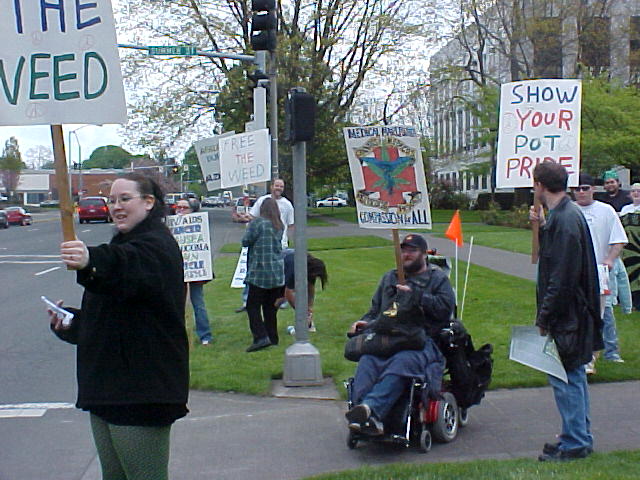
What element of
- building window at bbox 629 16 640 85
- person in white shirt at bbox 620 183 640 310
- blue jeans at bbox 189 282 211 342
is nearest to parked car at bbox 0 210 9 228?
building window at bbox 629 16 640 85

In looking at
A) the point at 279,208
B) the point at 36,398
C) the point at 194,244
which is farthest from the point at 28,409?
the point at 279,208

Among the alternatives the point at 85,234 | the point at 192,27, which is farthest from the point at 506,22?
the point at 85,234

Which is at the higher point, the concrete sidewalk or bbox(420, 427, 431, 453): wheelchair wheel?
bbox(420, 427, 431, 453): wheelchair wheel

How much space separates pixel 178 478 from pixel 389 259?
1711 cm

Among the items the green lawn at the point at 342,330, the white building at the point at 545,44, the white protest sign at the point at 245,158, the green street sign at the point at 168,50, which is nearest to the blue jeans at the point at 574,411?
the green lawn at the point at 342,330

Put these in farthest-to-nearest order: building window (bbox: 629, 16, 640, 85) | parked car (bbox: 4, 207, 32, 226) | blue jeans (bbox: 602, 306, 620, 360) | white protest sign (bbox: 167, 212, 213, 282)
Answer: parked car (bbox: 4, 207, 32, 226), building window (bbox: 629, 16, 640, 85), white protest sign (bbox: 167, 212, 213, 282), blue jeans (bbox: 602, 306, 620, 360)

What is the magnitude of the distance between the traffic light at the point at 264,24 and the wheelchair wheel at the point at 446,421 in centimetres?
755

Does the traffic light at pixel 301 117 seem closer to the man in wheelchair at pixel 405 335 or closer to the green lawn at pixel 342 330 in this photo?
the man in wheelchair at pixel 405 335

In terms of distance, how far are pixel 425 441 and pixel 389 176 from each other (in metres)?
2.13

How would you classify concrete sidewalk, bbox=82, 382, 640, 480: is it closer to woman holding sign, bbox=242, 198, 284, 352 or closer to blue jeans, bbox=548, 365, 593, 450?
blue jeans, bbox=548, 365, 593, 450

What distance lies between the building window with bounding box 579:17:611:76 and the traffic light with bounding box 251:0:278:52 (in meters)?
30.9

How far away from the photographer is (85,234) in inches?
1560

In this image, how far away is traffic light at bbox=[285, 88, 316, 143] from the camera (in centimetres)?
822

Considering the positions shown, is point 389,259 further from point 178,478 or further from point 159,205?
point 159,205
